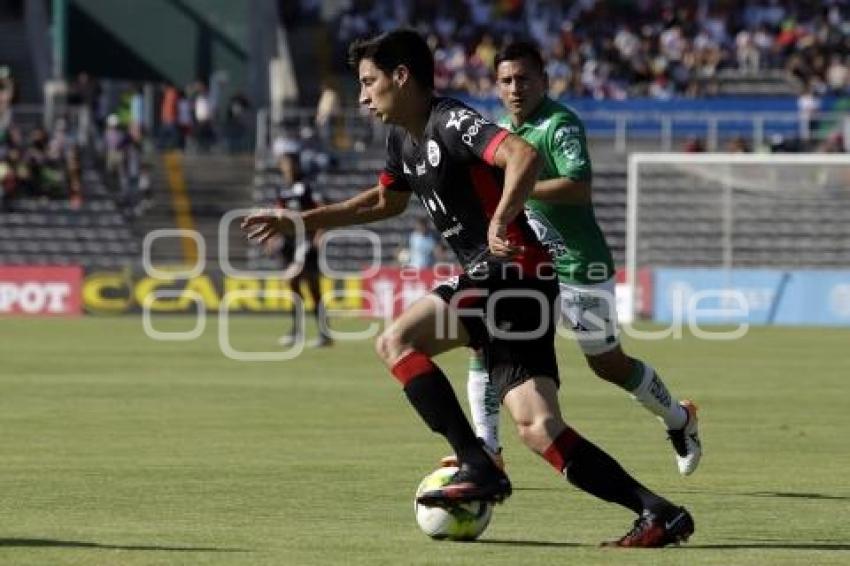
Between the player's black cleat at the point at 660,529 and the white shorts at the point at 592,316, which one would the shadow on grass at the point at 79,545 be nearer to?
Answer: the player's black cleat at the point at 660,529

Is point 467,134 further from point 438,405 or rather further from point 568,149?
point 568,149

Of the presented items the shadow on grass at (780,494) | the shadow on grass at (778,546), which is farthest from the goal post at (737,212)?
the shadow on grass at (778,546)

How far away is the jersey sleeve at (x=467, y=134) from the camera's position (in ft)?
31.3

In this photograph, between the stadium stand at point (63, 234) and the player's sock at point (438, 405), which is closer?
the player's sock at point (438, 405)

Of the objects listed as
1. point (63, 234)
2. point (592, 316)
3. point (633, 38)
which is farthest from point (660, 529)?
point (633, 38)

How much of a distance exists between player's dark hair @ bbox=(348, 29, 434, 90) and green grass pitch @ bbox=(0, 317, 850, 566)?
208 centimetres

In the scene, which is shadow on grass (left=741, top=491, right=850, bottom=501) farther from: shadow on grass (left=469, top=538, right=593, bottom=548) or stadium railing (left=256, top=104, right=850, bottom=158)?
stadium railing (left=256, top=104, right=850, bottom=158)

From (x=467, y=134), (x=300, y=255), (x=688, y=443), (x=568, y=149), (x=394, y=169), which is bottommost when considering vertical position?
(x=300, y=255)

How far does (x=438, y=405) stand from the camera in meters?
9.79

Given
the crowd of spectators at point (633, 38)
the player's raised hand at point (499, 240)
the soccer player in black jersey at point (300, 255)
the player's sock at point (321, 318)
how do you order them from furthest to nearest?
the crowd of spectators at point (633, 38) < the player's sock at point (321, 318) < the soccer player in black jersey at point (300, 255) < the player's raised hand at point (499, 240)

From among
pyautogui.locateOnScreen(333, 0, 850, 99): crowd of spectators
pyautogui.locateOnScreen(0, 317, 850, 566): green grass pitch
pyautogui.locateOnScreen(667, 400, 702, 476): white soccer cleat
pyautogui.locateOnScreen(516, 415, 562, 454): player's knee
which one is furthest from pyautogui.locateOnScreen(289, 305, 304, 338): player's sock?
pyautogui.locateOnScreen(516, 415, 562, 454): player's knee

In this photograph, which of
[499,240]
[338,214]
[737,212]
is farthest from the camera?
[737,212]

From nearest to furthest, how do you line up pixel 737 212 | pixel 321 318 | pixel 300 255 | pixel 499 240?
1. pixel 499 240
2. pixel 300 255
3. pixel 321 318
4. pixel 737 212

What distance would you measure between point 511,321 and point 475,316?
0.74 ft
